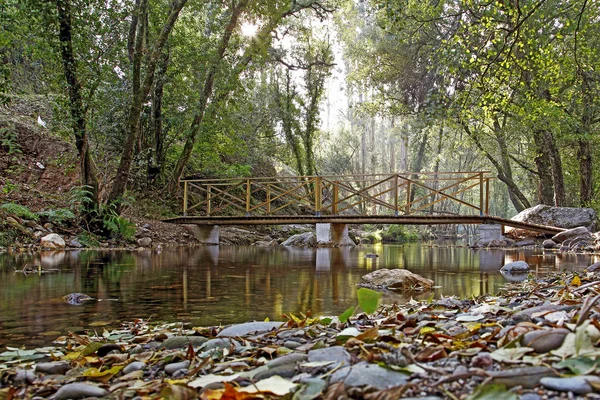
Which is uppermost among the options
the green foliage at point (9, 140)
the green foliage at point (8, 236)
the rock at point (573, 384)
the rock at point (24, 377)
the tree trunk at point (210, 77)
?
the tree trunk at point (210, 77)

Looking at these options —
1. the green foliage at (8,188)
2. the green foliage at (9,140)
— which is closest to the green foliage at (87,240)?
the green foliage at (8,188)

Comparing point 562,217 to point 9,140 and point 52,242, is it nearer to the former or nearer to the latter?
point 52,242

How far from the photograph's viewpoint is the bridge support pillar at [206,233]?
12.0 meters

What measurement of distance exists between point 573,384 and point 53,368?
1.49 m

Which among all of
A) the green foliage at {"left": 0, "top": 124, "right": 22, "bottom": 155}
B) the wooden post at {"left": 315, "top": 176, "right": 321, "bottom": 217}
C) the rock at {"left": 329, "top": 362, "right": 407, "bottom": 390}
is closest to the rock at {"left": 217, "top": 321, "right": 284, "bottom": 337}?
the rock at {"left": 329, "top": 362, "right": 407, "bottom": 390}

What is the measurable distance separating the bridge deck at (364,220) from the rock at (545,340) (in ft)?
29.9

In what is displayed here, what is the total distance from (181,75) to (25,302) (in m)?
9.98

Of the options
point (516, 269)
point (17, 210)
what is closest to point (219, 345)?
point (516, 269)

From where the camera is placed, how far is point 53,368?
1566mm

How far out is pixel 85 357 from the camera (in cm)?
171

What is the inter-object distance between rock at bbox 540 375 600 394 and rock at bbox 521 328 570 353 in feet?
0.78

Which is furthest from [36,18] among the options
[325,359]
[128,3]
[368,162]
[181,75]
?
[368,162]

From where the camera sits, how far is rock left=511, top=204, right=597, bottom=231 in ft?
Answer: 40.1

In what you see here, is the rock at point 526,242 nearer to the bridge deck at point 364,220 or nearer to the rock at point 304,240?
the bridge deck at point 364,220
